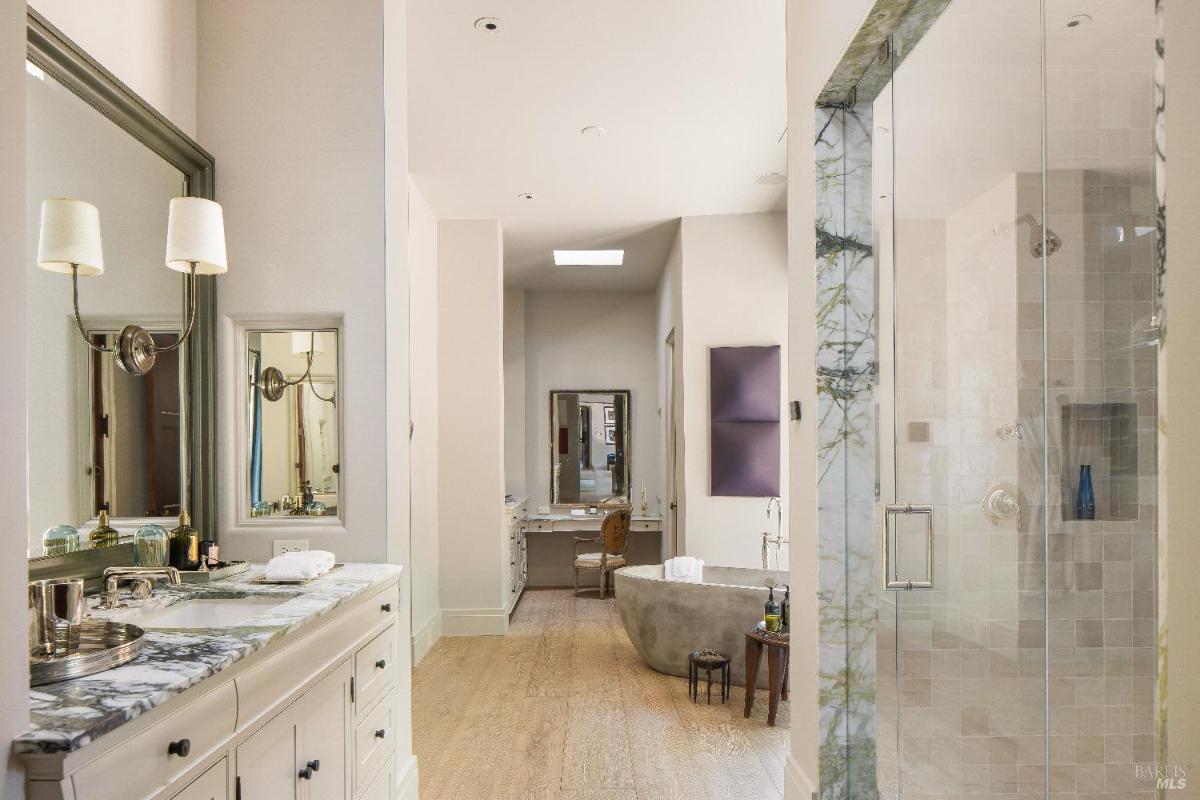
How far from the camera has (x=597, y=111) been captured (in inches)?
160

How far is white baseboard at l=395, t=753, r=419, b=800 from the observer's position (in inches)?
111

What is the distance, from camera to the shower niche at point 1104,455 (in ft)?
4.08

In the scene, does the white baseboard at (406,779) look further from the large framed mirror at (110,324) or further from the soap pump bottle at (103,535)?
the soap pump bottle at (103,535)

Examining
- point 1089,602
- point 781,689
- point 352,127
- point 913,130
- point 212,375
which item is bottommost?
point 781,689

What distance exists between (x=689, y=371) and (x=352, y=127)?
3615 mm

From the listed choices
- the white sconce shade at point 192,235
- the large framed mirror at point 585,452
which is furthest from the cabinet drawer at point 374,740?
the large framed mirror at point 585,452

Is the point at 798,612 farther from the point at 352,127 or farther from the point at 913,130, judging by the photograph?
the point at 352,127

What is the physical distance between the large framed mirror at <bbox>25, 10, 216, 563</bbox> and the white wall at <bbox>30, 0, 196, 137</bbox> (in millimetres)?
87

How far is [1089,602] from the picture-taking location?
135 centimetres

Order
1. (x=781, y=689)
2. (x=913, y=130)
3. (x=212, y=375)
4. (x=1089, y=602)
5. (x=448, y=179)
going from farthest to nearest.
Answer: (x=448, y=179) → (x=781, y=689) → (x=212, y=375) → (x=913, y=130) → (x=1089, y=602)

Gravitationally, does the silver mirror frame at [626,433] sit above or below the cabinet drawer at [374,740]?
above

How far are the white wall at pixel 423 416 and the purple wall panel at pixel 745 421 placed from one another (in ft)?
6.63

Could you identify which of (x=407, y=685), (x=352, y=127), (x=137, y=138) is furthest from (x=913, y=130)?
(x=407, y=685)

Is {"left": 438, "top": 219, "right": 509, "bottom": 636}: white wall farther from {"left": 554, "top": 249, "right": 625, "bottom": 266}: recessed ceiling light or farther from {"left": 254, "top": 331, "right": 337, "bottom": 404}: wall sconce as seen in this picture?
{"left": 254, "top": 331, "right": 337, "bottom": 404}: wall sconce
